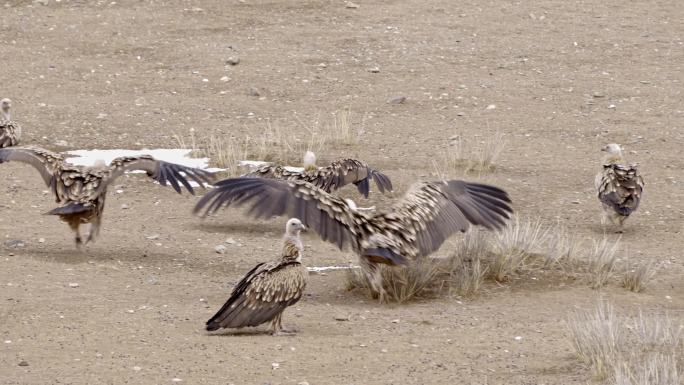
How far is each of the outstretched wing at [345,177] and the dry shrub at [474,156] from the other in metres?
1.50

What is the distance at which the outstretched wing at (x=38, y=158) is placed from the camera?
34.5ft

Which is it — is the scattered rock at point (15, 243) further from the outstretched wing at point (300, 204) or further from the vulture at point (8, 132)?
the vulture at point (8, 132)

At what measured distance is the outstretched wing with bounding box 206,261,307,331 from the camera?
798cm

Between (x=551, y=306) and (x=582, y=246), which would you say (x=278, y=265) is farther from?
(x=582, y=246)

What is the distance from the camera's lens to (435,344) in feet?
26.3

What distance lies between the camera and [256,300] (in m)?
8.01

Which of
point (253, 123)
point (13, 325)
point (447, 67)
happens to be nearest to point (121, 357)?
point (13, 325)

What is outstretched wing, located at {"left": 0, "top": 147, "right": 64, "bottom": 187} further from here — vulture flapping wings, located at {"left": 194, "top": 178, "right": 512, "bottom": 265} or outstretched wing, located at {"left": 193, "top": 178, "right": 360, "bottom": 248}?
outstretched wing, located at {"left": 193, "top": 178, "right": 360, "bottom": 248}

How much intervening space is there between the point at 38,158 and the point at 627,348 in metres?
5.43

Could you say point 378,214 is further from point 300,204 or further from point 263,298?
point 263,298

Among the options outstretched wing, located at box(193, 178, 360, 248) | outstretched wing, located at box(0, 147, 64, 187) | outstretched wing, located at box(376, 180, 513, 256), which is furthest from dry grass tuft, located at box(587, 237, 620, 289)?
outstretched wing, located at box(0, 147, 64, 187)

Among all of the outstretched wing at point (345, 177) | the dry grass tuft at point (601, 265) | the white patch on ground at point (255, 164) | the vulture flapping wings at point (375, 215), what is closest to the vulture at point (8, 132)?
the white patch on ground at point (255, 164)

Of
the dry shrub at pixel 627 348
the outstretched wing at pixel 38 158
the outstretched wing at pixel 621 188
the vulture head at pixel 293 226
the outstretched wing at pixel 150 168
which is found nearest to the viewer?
the dry shrub at pixel 627 348

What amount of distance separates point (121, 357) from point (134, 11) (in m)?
13.5
